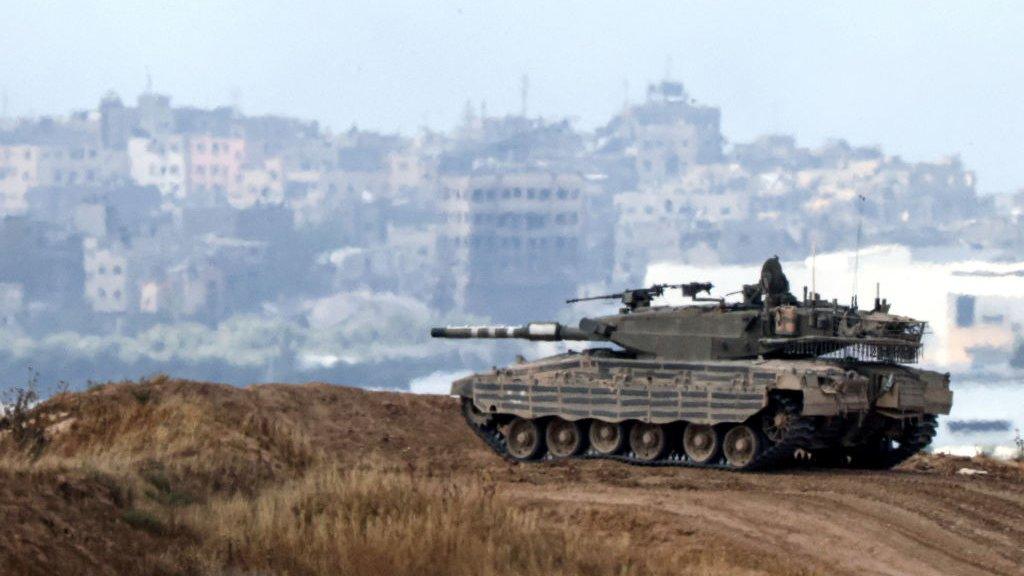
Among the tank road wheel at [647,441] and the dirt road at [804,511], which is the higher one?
the tank road wheel at [647,441]

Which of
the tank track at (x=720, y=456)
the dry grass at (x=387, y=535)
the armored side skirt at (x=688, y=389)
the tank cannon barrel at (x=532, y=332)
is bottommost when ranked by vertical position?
the dry grass at (x=387, y=535)

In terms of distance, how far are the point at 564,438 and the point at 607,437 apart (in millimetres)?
726

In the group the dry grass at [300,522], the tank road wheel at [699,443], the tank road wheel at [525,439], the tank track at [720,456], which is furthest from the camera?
the tank road wheel at [525,439]

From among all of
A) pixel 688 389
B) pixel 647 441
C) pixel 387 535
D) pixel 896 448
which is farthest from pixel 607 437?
pixel 387 535

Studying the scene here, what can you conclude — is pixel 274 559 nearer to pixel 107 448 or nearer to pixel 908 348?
pixel 107 448

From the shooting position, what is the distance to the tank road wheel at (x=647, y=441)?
1110 inches

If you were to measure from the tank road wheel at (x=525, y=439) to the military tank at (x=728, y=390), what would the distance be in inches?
0.7

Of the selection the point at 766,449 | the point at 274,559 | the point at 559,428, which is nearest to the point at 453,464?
the point at 559,428

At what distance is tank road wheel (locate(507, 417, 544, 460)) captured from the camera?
29516 mm

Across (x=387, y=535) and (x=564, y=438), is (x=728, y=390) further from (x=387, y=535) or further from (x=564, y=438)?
(x=387, y=535)

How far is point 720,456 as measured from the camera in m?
27.9

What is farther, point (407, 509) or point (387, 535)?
point (407, 509)

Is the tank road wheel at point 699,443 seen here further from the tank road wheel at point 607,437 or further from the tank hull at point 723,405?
the tank road wheel at point 607,437

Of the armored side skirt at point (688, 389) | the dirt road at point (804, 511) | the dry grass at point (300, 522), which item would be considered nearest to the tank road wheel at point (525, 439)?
the armored side skirt at point (688, 389)
